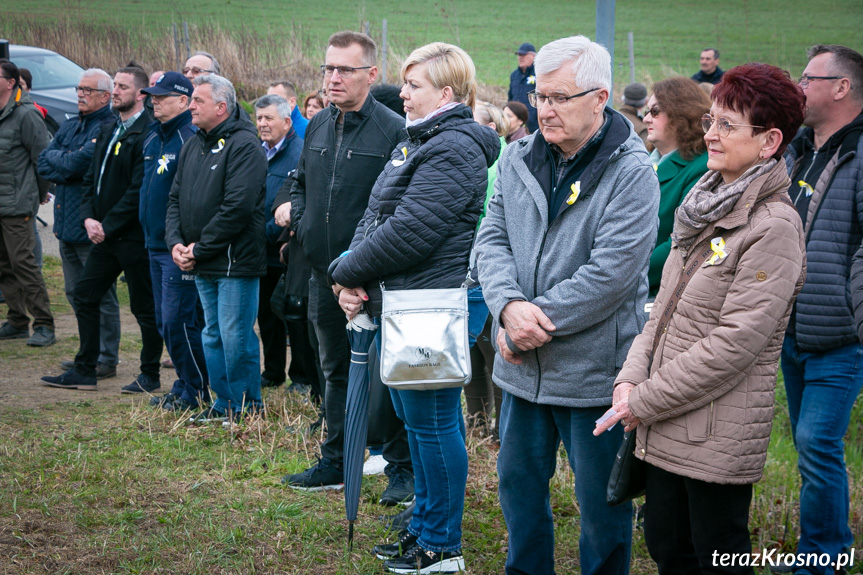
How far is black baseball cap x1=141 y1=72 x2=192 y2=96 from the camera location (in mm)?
5977

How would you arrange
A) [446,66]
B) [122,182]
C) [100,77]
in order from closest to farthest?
[446,66] → [122,182] → [100,77]

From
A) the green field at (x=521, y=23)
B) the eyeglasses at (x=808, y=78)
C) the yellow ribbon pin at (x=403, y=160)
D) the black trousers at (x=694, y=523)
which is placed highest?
the green field at (x=521, y=23)

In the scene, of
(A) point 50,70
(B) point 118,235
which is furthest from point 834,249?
(A) point 50,70

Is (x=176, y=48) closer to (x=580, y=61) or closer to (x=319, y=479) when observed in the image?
(x=319, y=479)

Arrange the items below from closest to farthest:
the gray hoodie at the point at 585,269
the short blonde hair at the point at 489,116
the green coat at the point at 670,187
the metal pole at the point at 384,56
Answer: the gray hoodie at the point at 585,269 < the green coat at the point at 670,187 < the short blonde hair at the point at 489,116 < the metal pole at the point at 384,56

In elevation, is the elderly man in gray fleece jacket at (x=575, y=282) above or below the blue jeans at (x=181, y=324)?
above

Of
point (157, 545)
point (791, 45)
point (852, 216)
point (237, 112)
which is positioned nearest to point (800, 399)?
point (852, 216)

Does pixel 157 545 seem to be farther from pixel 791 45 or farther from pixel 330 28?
pixel 791 45

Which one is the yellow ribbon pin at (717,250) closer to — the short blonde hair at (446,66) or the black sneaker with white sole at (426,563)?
the short blonde hair at (446,66)

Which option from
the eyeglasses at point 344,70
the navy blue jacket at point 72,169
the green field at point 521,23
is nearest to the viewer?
the eyeglasses at point 344,70

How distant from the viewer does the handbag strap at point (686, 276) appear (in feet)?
8.82

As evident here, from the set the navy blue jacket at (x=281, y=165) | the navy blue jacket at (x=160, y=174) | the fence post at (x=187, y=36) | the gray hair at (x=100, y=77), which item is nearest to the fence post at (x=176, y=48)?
the fence post at (x=187, y=36)

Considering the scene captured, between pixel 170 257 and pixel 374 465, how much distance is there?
7.01ft

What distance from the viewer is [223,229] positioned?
213 inches
